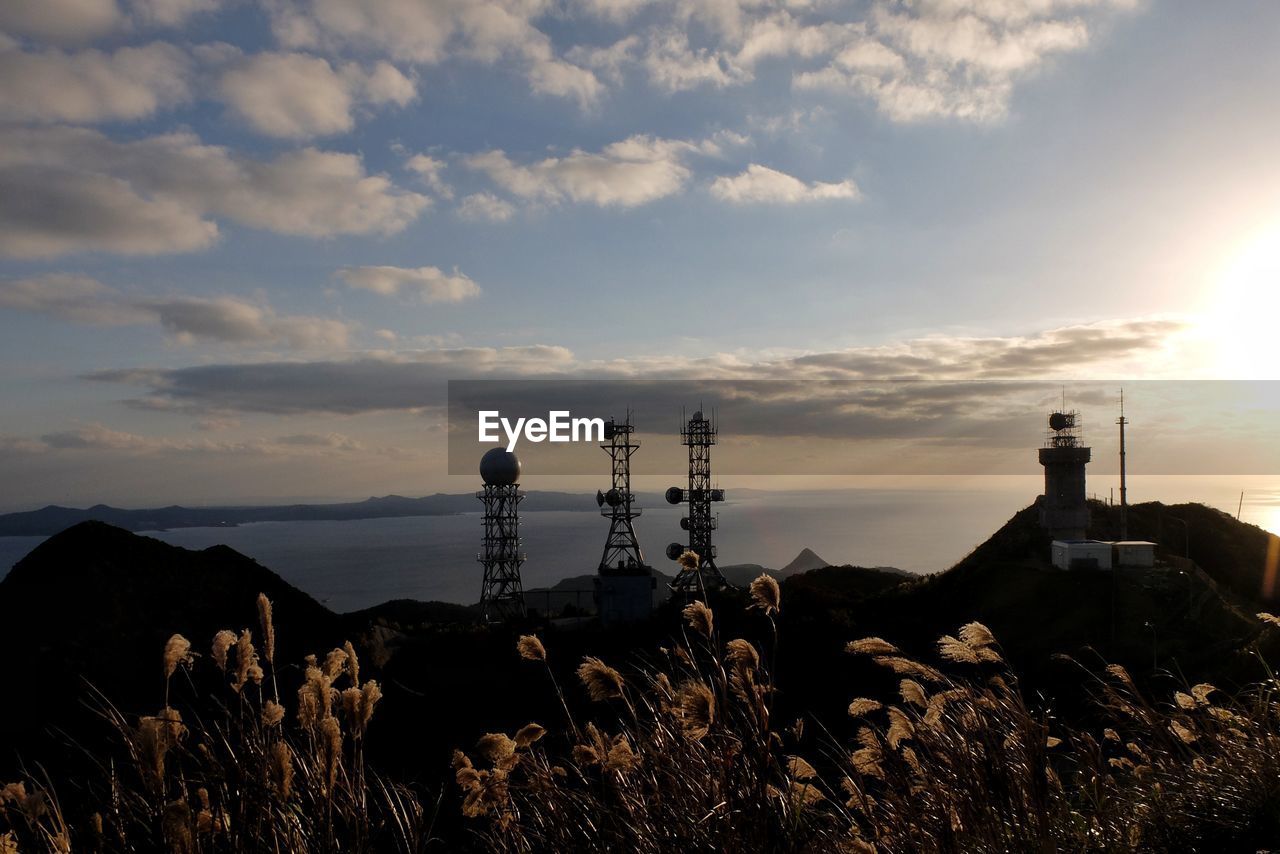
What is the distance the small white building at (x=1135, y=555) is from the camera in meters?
30.7

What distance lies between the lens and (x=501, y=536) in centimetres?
4878

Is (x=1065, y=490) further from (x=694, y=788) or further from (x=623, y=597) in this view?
(x=694, y=788)

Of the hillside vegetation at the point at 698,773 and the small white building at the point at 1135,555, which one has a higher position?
the hillside vegetation at the point at 698,773

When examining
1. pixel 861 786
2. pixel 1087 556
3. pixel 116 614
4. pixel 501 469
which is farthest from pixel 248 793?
pixel 501 469

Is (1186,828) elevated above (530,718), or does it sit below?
above

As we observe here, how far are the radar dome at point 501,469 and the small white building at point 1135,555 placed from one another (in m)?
30.3

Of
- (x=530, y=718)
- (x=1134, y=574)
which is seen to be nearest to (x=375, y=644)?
(x=530, y=718)

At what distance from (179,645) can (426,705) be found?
23131 millimetres

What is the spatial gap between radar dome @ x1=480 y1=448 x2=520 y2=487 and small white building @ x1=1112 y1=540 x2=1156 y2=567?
99.5 ft

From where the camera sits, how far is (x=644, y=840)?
4.15 meters

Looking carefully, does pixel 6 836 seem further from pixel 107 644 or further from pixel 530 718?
pixel 107 644

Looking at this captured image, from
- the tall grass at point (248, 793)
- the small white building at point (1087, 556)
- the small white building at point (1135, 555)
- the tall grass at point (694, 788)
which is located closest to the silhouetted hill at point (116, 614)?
the tall grass at point (248, 793)

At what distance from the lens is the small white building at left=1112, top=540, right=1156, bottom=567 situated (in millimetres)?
30656

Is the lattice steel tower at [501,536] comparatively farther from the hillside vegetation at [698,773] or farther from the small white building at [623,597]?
the hillside vegetation at [698,773]
